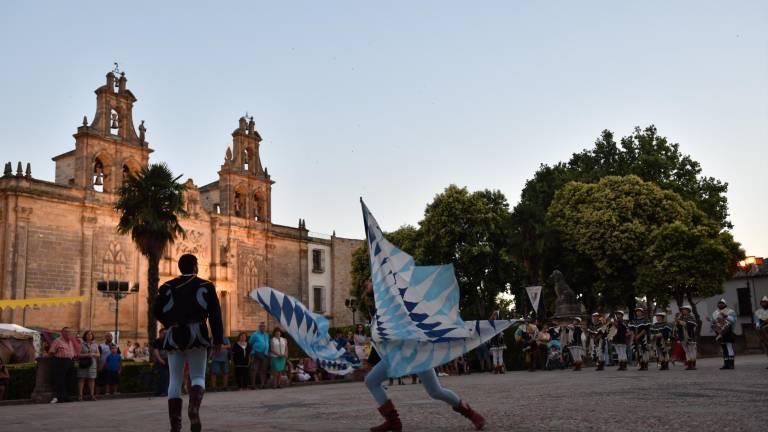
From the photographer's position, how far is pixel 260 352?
1955 centimetres

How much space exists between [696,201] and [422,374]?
137 feet

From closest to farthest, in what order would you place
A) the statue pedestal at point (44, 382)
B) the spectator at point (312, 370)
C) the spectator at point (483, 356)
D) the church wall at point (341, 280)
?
1. the statue pedestal at point (44, 382)
2. the spectator at point (312, 370)
3. the spectator at point (483, 356)
4. the church wall at point (341, 280)

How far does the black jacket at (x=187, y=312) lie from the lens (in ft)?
21.6

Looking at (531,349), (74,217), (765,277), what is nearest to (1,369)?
(531,349)

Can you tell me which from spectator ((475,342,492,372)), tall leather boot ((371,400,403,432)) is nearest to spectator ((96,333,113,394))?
spectator ((475,342,492,372))

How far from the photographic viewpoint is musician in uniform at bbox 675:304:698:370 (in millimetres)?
18058

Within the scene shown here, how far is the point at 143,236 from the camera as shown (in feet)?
96.8

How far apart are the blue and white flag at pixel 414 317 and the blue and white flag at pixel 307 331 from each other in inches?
28.6

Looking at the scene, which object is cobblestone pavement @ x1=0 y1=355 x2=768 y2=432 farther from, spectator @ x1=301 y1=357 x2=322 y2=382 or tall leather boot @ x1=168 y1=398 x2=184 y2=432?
spectator @ x1=301 y1=357 x2=322 y2=382

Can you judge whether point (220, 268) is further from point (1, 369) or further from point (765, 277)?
point (765, 277)

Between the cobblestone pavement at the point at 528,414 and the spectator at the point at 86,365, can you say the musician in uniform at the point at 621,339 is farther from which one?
the spectator at the point at 86,365

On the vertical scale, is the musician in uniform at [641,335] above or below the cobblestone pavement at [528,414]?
above

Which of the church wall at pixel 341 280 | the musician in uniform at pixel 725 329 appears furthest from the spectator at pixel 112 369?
the church wall at pixel 341 280

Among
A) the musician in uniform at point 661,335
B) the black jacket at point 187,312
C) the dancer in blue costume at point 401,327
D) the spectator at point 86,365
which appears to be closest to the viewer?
the dancer in blue costume at point 401,327
